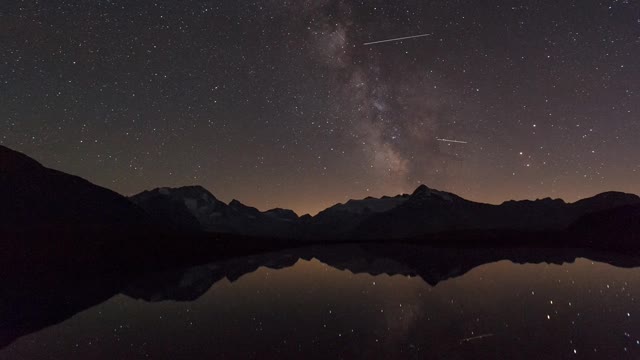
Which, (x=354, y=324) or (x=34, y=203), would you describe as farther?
(x=34, y=203)

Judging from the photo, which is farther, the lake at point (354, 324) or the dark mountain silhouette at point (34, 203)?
the dark mountain silhouette at point (34, 203)

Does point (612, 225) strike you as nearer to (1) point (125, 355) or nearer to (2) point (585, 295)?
(2) point (585, 295)

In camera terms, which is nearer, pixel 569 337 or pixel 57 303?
pixel 569 337

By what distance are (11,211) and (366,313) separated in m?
189

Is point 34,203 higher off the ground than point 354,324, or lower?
higher

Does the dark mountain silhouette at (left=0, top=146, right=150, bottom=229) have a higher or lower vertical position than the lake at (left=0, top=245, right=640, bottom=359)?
higher

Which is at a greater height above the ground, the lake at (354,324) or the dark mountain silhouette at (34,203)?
the dark mountain silhouette at (34,203)

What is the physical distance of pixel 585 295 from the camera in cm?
2756

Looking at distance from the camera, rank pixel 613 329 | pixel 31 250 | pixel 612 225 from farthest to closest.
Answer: pixel 612 225
pixel 31 250
pixel 613 329

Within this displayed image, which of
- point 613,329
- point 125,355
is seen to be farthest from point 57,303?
point 613,329

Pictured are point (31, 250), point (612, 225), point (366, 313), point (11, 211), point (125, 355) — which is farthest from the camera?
point (612, 225)

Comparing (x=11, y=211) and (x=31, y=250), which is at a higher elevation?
(x=11, y=211)

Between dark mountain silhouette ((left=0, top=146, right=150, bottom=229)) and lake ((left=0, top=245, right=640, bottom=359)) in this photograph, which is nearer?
lake ((left=0, top=245, right=640, bottom=359))

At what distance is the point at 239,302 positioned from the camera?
2936 cm
